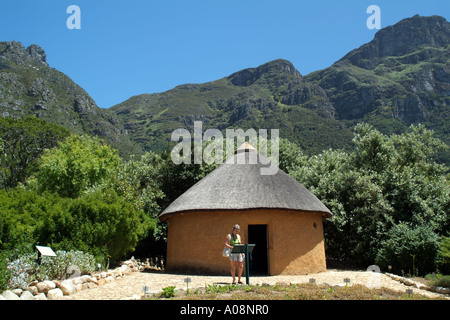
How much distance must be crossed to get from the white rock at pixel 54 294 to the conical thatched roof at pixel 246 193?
21.3 feet

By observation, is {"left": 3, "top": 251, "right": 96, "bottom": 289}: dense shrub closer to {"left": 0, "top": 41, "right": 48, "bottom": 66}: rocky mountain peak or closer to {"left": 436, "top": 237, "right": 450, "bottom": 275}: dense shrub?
{"left": 436, "top": 237, "right": 450, "bottom": 275}: dense shrub

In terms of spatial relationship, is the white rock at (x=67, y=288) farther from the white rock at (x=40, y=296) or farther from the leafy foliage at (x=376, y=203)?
the leafy foliage at (x=376, y=203)

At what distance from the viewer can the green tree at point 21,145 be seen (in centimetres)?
3247

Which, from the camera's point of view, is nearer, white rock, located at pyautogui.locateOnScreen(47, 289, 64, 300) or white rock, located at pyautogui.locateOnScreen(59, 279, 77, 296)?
white rock, located at pyautogui.locateOnScreen(47, 289, 64, 300)

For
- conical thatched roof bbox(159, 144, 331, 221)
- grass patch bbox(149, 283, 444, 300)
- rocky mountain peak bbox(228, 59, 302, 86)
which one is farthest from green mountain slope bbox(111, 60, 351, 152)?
grass patch bbox(149, 283, 444, 300)

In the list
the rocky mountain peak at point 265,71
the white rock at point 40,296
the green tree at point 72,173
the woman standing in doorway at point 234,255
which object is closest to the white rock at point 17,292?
the white rock at point 40,296

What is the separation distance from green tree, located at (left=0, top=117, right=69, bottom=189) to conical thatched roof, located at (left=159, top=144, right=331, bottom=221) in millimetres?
23368

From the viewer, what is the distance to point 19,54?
226 ft

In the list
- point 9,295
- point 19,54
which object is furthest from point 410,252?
point 19,54

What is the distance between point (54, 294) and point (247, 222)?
7.34 meters

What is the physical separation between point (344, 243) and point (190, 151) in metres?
11.4

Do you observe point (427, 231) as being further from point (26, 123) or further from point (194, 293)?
point (26, 123)

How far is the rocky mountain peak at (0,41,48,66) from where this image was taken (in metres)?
65.1

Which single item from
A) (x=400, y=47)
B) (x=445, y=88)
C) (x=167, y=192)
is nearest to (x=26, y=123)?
(x=167, y=192)
